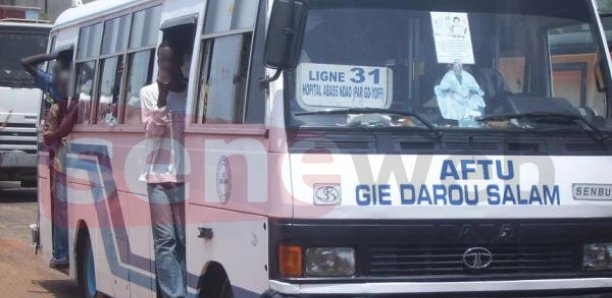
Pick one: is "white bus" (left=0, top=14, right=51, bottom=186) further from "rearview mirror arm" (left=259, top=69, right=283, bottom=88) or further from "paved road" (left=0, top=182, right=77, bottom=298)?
"rearview mirror arm" (left=259, top=69, right=283, bottom=88)

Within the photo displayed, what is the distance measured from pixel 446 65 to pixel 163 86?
2.30 m

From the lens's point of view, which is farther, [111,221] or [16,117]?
Result: [16,117]

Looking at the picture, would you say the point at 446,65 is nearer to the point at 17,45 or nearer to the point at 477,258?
the point at 477,258

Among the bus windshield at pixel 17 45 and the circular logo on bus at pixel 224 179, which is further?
the bus windshield at pixel 17 45

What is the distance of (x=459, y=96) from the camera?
21.2 feet

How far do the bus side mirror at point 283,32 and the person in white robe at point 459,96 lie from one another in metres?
0.98

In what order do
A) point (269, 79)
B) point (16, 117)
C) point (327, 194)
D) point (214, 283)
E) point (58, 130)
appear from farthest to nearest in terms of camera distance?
point (16, 117) → point (58, 130) → point (214, 283) → point (269, 79) → point (327, 194)

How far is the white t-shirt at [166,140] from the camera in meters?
7.70

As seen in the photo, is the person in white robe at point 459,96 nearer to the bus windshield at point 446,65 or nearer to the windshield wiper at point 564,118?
the bus windshield at point 446,65

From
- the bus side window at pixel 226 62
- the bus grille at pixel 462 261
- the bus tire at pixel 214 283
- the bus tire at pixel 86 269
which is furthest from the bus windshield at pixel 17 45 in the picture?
the bus grille at pixel 462 261

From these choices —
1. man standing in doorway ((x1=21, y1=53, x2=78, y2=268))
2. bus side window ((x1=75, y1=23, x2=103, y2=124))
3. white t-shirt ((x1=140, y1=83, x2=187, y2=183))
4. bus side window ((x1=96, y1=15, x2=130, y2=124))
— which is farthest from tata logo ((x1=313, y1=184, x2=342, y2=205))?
man standing in doorway ((x1=21, y1=53, x2=78, y2=268))

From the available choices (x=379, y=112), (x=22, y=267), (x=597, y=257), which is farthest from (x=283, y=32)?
(x=22, y=267)

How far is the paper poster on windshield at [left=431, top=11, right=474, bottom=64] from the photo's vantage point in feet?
21.5

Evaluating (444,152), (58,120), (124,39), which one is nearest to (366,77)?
(444,152)
